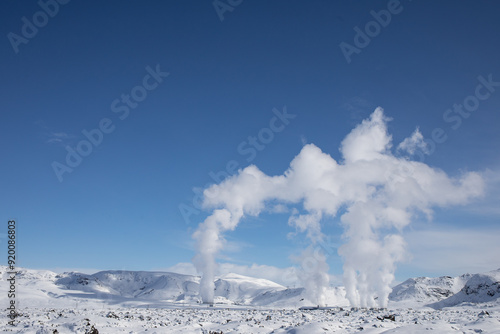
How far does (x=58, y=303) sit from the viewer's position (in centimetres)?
11256

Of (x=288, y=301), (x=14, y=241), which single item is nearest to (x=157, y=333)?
(x=14, y=241)

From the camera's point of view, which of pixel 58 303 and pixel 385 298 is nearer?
pixel 58 303

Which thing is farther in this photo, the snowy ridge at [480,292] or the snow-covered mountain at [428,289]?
the snow-covered mountain at [428,289]

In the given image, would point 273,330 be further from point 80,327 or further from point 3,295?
point 3,295

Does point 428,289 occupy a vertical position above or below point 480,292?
above

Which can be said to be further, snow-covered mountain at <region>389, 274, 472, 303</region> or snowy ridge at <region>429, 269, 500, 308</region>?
snow-covered mountain at <region>389, 274, 472, 303</region>

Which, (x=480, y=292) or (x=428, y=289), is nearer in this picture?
(x=480, y=292)

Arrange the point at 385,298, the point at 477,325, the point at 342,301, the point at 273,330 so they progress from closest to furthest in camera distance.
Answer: the point at 477,325, the point at 273,330, the point at 385,298, the point at 342,301

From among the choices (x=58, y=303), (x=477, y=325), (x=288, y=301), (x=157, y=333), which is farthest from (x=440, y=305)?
(x=58, y=303)

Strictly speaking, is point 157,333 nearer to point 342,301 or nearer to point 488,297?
point 488,297

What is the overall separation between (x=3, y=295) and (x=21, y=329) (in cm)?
10394

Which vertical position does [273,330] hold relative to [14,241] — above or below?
below

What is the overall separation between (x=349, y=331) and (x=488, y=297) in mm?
115270

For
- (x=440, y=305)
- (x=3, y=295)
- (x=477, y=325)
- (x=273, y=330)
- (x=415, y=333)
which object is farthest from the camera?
(x=440, y=305)
